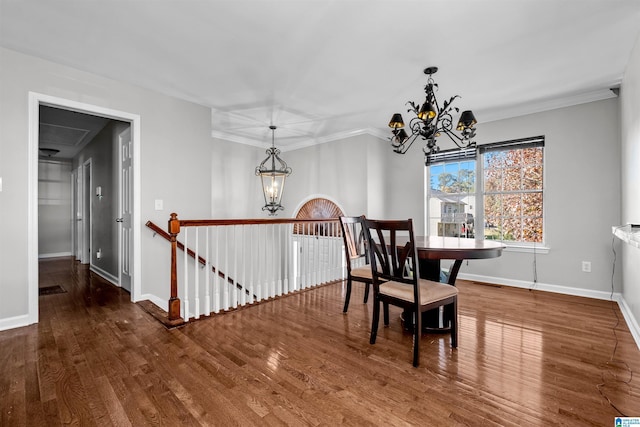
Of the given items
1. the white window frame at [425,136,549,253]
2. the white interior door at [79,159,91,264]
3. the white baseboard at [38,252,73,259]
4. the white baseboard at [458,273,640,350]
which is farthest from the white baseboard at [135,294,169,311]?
the white baseboard at [38,252,73,259]

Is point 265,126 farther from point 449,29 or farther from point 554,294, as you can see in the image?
point 554,294

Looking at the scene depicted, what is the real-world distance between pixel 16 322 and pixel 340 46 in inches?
147

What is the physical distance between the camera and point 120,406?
1.56 meters

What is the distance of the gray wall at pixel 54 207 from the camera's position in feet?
22.6

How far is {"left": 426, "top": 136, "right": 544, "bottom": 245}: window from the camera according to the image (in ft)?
13.4

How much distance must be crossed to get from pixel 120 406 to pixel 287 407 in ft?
2.83

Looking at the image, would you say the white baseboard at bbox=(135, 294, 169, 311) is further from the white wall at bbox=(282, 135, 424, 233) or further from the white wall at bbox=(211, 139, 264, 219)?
the white wall at bbox=(282, 135, 424, 233)

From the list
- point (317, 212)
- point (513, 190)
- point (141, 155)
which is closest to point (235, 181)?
point (317, 212)

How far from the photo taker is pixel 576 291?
3.74m

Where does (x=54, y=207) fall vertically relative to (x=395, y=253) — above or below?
above

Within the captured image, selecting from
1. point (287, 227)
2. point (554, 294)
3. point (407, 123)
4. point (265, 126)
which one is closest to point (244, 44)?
point (287, 227)

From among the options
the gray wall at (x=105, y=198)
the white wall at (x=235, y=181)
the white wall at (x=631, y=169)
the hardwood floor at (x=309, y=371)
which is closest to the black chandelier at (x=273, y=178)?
the white wall at (x=235, y=181)

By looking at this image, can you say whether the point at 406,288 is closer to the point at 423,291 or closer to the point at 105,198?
the point at 423,291

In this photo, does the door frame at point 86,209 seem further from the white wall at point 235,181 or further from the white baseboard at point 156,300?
the white baseboard at point 156,300
